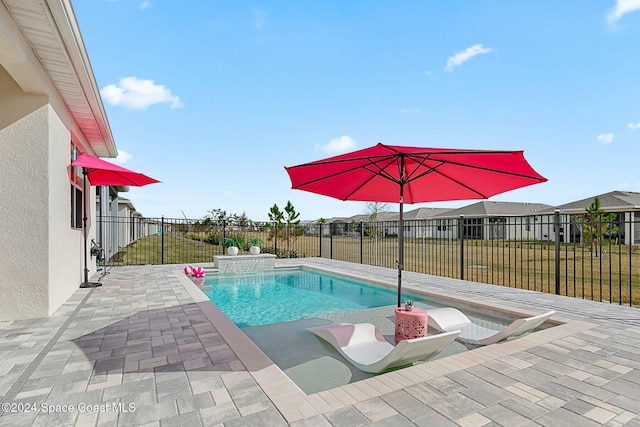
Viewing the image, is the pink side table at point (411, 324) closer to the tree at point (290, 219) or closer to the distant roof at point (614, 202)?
the tree at point (290, 219)

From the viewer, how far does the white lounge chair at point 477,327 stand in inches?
162

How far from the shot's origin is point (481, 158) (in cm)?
353

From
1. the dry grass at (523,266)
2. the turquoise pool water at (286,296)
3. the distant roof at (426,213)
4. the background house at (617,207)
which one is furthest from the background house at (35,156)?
the distant roof at (426,213)

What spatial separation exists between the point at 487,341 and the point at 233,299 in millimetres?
5361

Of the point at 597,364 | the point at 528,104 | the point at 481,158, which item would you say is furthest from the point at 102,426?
the point at 528,104

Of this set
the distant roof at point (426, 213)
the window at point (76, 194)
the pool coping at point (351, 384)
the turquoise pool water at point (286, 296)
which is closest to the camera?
the pool coping at point (351, 384)

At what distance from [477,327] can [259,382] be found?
11.8 feet

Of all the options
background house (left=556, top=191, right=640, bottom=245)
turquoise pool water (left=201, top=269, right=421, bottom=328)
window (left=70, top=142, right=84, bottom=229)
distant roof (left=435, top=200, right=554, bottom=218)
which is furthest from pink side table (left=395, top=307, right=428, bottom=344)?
distant roof (left=435, top=200, right=554, bottom=218)

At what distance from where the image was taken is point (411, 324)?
13.3ft

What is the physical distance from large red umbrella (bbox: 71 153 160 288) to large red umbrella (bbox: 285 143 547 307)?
424 centimetres

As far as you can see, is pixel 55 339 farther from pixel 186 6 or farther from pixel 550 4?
pixel 550 4

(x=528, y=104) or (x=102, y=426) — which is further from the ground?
(x=528, y=104)

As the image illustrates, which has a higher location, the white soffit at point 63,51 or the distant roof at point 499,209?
the white soffit at point 63,51

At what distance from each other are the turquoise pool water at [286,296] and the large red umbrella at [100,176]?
2979mm
